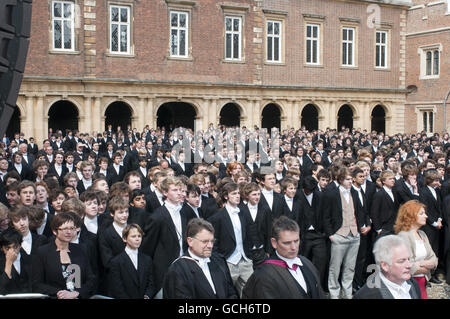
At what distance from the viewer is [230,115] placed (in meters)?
31.7

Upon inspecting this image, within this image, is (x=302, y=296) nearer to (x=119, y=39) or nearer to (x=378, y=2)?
(x=119, y=39)

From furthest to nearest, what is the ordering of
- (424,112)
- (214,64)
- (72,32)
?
(424,112) → (214,64) → (72,32)

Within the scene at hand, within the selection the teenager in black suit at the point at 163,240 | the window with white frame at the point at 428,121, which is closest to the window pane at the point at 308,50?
the window with white frame at the point at 428,121

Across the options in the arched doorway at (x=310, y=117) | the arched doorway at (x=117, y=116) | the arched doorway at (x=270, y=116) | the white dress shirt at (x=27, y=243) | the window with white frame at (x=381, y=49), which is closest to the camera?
Answer: the white dress shirt at (x=27, y=243)

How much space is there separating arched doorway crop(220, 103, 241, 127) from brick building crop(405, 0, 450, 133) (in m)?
11.2

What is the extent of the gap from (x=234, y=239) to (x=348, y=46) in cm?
2724

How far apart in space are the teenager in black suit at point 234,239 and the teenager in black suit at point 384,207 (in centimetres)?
260

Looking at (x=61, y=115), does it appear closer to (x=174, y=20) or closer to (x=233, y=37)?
(x=174, y=20)

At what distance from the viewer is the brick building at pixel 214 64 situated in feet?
81.0

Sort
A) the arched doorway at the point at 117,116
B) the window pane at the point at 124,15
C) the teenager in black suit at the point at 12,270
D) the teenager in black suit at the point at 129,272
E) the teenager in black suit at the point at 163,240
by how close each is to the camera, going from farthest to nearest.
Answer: the arched doorway at the point at 117,116 < the window pane at the point at 124,15 < the teenager in black suit at the point at 163,240 < the teenager in black suit at the point at 129,272 < the teenager in black suit at the point at 12,270

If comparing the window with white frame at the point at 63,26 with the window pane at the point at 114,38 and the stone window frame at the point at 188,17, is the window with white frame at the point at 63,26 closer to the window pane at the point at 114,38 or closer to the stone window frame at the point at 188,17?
the window pane at the point at 114,38

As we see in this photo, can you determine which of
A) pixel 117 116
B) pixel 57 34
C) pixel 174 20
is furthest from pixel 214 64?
pixel 57 34

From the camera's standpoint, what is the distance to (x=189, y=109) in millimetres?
30125
